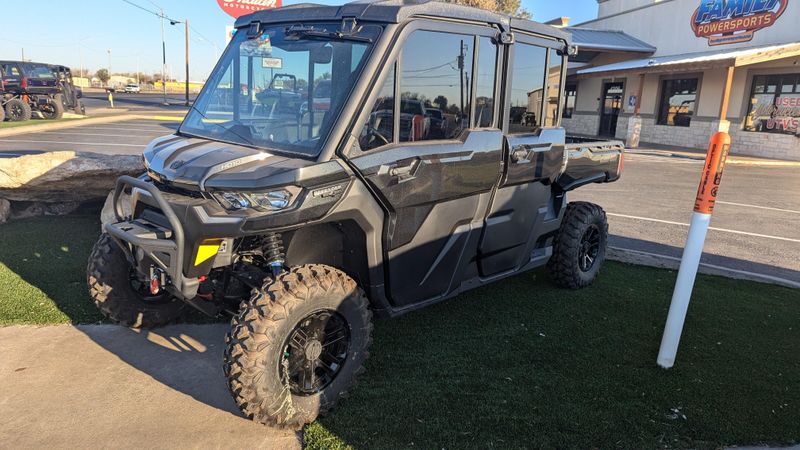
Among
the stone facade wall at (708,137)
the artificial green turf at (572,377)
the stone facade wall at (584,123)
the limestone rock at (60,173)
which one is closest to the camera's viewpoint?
the artificial green turf at (572,377)

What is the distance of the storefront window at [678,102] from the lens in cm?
2302

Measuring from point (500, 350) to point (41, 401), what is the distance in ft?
9.74

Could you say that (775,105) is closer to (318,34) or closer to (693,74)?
(693,74)

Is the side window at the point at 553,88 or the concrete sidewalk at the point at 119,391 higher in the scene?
the side window at the point at 553,88

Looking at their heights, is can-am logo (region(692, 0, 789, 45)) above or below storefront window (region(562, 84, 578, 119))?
above

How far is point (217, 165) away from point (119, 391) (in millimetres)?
1595

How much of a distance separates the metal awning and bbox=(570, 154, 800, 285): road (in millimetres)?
4660

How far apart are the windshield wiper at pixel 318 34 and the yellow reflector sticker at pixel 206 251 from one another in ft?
4.46

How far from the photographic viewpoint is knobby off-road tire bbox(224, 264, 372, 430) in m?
2.88

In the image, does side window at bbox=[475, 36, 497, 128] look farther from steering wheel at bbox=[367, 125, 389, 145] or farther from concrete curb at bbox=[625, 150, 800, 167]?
concrete curb at bbox=[625, 150, 800, 167]

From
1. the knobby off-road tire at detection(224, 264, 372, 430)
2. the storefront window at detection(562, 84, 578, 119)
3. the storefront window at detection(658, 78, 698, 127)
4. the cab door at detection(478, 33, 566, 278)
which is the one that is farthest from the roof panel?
the knobby off-road tire at detection(224, 264, 372, 430)

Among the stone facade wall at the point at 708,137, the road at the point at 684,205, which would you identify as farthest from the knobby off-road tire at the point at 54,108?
the stone facade wall at the point at 708,137

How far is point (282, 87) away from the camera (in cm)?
353

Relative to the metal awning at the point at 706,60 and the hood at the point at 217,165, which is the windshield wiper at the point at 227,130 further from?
the metal awning at the point at 706,60
